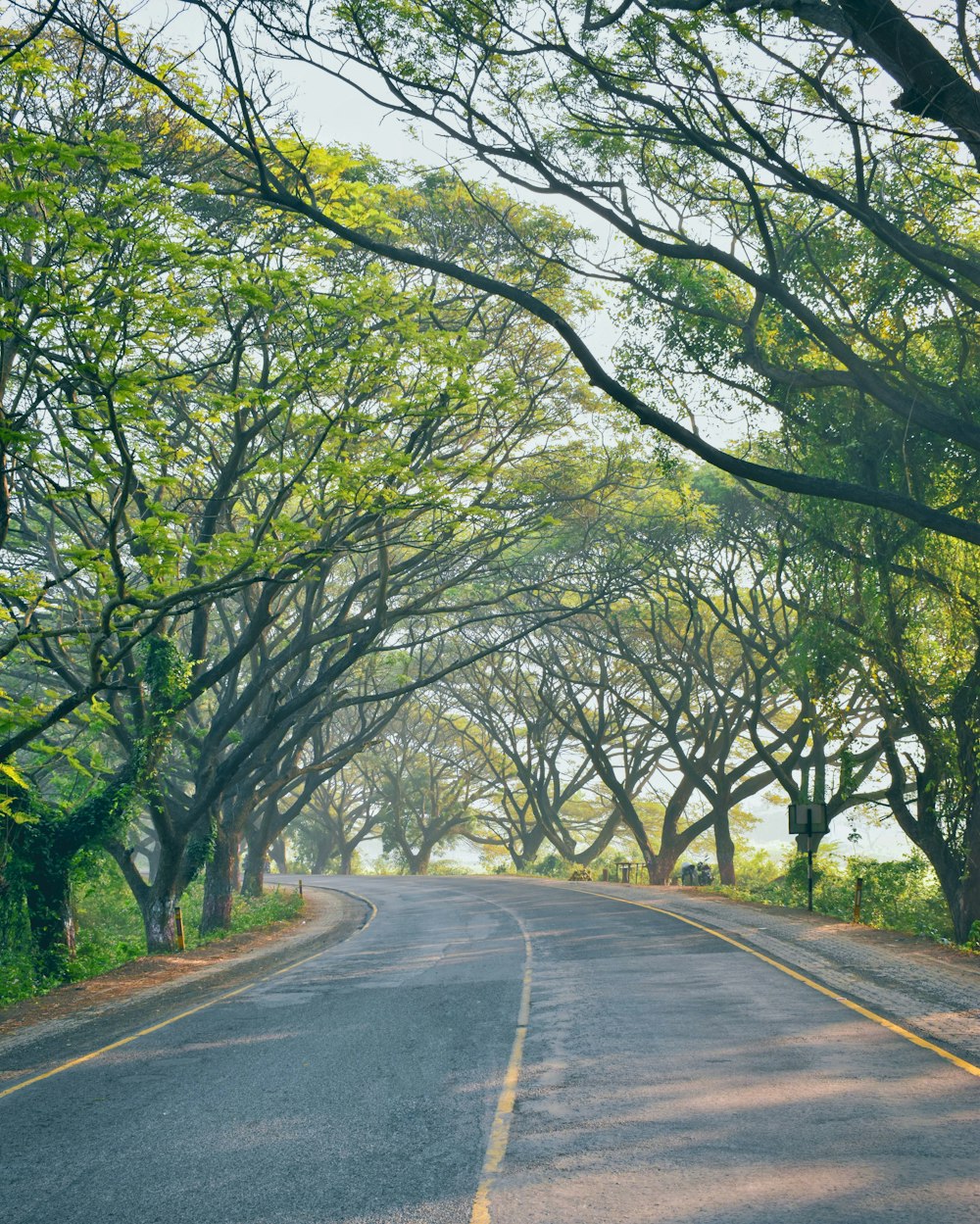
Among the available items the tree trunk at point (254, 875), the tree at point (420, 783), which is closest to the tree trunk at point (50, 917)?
the tree trunk at point (254, 875)

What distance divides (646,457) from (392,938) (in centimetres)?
1261

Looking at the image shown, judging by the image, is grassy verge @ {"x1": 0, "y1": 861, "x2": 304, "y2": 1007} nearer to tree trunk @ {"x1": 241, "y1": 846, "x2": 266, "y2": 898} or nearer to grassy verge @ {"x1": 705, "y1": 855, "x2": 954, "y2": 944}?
tree trunk @ {"x1": 241, "y1": 846, "x2": 266, "y2": 898}

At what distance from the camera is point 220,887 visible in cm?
2664

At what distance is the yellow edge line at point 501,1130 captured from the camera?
19.2 feet

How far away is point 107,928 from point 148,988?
1729 cm

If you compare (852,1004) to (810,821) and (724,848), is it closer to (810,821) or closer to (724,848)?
(810,821)

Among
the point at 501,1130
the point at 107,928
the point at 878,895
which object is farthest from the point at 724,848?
the point at 501,1130

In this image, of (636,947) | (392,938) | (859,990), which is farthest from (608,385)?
(392,938)

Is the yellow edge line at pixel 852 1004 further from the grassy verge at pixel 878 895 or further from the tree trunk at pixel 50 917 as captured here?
the tree trunk at pixel 50 917

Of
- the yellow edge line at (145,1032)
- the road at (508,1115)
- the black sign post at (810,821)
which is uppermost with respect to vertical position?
the black sign post at (810,821)

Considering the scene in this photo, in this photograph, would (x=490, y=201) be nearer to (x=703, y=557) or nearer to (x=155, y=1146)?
(x=703, y=557)

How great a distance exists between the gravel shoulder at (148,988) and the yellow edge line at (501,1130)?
4362 millimetres

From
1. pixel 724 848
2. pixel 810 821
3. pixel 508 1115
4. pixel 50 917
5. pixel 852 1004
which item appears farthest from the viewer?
pixel 724 848

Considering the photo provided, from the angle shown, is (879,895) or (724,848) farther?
(724,848)
